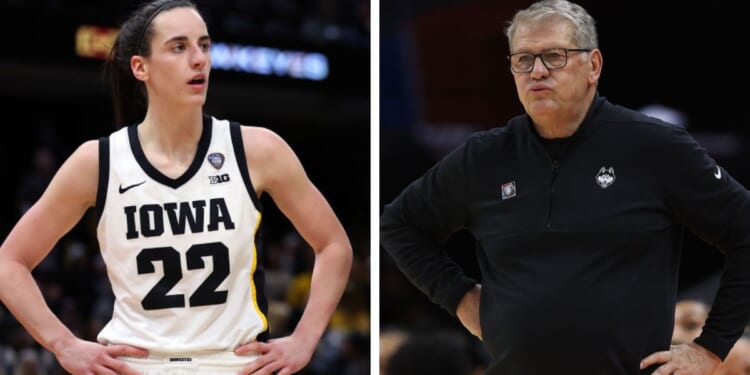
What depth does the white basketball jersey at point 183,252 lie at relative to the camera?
4.11 meters

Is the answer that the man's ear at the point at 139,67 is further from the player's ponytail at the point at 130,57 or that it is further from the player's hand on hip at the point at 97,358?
the player's hand on hip at the point at 97,358

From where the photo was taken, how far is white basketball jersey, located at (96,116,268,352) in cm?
411

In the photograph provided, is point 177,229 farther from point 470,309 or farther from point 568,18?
point 568,18

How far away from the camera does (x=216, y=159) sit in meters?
4.25

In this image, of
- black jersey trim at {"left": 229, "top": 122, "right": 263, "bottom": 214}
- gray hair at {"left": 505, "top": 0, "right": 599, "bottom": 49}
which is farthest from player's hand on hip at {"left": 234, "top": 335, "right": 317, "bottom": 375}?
gray hair at {"left": 505, "top": 0, "right": 599, "bottom": 49}

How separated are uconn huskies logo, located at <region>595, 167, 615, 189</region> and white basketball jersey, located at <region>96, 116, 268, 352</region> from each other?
1.15 metres

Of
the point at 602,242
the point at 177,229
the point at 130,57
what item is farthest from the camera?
the point at 130,57

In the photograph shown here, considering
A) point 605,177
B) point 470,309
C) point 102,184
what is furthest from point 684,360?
point 102,184

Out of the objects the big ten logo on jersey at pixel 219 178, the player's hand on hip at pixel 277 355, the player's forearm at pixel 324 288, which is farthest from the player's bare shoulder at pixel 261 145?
the player's hand on hip at pixel 277 355

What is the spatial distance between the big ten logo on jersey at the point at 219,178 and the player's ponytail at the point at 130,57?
49 cm

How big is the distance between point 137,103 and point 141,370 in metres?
1.01

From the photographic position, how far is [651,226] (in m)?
4.02

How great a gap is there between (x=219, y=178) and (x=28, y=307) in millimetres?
782

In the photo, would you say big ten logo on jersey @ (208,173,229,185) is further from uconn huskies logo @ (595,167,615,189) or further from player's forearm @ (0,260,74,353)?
uconn huskies logo @ (595,167,615,189)
